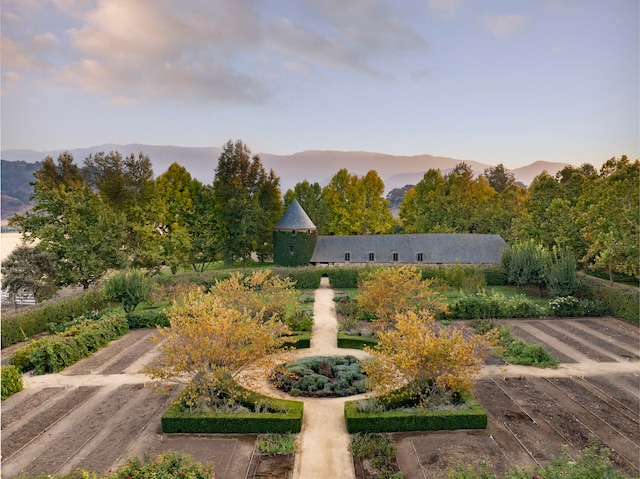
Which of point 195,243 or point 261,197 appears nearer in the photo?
point 195,243

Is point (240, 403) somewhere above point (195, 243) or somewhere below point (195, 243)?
below

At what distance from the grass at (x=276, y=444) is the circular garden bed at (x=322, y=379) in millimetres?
2533

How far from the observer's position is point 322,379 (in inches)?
623

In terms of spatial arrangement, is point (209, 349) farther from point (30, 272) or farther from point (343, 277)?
point (343, 277)

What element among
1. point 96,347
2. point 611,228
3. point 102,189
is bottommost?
point 96,347

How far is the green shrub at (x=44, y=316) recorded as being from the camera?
2239 cm

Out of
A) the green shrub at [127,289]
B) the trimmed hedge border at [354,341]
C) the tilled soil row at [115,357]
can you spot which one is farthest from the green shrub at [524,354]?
the green shrub at [127,289]

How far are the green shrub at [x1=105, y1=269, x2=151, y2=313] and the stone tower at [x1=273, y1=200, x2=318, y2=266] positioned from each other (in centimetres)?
1799

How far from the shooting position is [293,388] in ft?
50.2

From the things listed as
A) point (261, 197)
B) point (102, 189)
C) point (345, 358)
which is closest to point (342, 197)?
point (261, 197)

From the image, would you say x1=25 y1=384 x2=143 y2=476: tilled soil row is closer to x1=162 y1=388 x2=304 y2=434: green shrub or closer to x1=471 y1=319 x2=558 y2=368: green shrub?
x1=162 y1=388 x2=304 y2=434: green shrub

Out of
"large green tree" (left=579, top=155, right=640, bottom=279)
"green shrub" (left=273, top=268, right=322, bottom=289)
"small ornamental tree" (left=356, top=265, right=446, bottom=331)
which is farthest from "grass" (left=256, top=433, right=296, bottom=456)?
"large green tree" (left=579, top=155, right=640, bottom=279)

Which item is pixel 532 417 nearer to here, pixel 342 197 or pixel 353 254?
pixel 353 254

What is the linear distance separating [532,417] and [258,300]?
13352 millimetres
